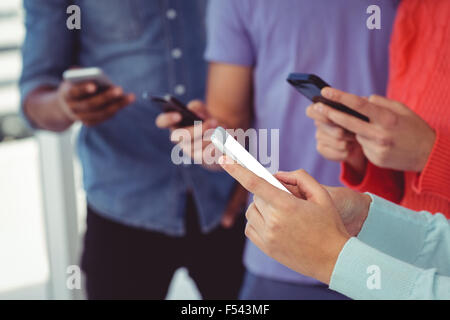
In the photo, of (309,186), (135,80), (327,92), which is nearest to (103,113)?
(135,80)

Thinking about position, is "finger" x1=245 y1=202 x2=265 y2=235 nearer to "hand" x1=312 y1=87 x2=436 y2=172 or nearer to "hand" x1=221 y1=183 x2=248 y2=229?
"hand" x1=312 y1=87 x2=436 y2=172

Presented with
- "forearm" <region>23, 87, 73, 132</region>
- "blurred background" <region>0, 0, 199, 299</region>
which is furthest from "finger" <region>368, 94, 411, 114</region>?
"blurred background" <region>0, 0, 199, 299</region>

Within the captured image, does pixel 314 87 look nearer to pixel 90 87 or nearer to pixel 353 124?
pixel 353 124

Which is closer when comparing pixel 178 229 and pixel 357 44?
pixel 357 44

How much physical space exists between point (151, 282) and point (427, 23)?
932mm

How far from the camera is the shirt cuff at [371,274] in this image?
608 mm

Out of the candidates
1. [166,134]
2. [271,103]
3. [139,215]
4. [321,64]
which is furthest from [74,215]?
[321,64]

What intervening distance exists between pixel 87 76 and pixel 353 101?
0.56m

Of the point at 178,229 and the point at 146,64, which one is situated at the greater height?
the point at 146,64

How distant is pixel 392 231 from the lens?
0.75 meters
